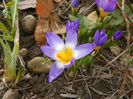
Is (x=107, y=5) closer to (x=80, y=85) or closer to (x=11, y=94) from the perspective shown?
(x=80, y=85)

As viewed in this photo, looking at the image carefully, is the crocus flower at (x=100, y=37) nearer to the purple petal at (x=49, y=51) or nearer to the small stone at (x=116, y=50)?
the purple petal at (x=49, y=51)

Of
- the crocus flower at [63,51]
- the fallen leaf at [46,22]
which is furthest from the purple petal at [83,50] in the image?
the fallen leaf at [46,22]

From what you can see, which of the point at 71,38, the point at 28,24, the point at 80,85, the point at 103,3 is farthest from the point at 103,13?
the point at 28,24

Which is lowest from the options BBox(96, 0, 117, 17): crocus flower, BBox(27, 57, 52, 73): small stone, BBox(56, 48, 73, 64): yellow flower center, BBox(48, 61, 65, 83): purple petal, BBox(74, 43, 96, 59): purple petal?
BBox(27, 57, 52, 73): small stone

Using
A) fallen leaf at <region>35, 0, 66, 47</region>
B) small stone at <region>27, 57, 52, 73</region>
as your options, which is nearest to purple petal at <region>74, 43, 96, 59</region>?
small stone at <region>27, 57, 52, 73</region>

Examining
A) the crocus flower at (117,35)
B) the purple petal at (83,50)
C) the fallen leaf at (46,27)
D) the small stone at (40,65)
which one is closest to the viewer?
the purple petal at (83,50)

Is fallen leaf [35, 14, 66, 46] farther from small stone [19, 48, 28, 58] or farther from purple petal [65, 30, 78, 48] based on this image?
purple petal [65, 30, 78, 48]

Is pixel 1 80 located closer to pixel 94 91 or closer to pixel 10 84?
pixel 10 84
